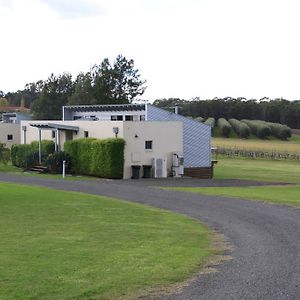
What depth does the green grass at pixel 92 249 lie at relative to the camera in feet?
A: 28.0

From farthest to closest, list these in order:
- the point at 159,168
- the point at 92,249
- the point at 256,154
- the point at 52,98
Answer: the point at 52,98 → the point at 256,154 → the point at 159,168 → the point at 92,249

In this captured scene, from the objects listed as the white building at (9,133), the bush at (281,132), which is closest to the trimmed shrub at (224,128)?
the bush at (281,132)

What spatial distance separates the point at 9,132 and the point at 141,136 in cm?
2199

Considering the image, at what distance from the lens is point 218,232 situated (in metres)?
14.8

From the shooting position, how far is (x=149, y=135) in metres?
38.6

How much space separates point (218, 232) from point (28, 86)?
609 feet

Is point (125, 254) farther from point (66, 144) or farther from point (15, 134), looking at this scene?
point (15, 134)

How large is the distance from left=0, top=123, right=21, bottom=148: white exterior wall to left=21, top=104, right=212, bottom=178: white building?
308 inches

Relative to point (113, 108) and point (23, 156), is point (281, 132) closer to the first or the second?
point (113, 108)

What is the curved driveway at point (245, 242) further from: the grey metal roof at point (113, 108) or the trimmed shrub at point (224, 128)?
the trimmed shrub at point (224, 128)

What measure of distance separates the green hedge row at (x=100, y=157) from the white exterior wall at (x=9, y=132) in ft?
61.1

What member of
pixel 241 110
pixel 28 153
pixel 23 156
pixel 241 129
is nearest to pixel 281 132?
pixel 241 129

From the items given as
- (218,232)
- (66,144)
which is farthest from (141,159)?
(218,232)

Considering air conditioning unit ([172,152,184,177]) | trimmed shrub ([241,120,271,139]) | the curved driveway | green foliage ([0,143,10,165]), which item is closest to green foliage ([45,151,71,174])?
green foliage ([0,143,10,165])
